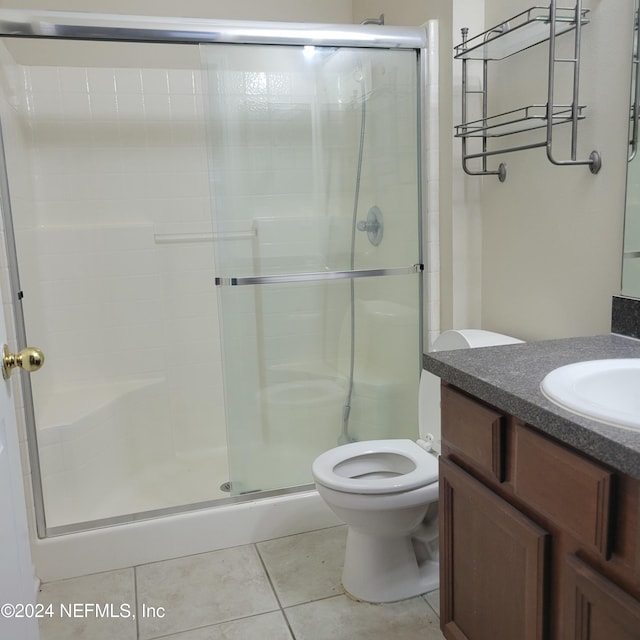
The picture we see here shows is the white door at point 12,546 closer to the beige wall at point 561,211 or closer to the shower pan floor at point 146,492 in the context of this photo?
the shower pan floor at point 146,492

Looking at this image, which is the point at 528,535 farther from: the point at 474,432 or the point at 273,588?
the point at 273,588

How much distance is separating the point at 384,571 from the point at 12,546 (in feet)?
3.89

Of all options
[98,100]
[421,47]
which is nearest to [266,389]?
[421,47]

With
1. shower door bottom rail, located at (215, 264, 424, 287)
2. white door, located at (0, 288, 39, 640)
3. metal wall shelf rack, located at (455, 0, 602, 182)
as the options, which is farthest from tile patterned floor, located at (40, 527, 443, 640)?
metal wall shelf rack, located at (455, 0, 602, 182)

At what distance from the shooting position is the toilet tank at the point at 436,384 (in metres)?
1.91

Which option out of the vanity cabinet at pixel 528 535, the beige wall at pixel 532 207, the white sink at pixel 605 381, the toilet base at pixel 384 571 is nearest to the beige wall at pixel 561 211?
the beige wall at pixel 532 207

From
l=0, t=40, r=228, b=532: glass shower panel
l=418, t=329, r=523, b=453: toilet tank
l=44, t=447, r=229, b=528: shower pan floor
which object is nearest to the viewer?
l=418, t=329, r=523, b=453: toilet tank

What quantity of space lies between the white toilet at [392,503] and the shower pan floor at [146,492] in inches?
26.4

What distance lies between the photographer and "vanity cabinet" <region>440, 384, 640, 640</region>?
93cm

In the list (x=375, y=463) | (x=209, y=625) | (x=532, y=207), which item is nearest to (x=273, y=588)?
(x=209, y=625)

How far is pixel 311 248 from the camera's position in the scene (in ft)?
7.39

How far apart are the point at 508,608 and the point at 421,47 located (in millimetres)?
1878

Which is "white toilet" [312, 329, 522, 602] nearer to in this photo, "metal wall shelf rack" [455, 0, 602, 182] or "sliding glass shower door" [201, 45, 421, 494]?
"sliding glass shower door" [201, 45, 421, 494]

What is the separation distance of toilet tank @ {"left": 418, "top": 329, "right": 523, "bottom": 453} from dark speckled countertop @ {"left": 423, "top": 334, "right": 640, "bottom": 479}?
0.37 metres
